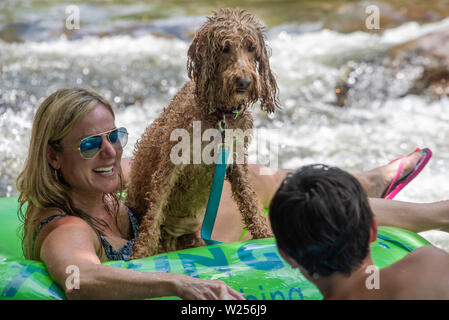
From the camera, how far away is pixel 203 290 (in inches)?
89.0

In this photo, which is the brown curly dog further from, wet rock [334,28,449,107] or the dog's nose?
wet rock [334,28,449,107]

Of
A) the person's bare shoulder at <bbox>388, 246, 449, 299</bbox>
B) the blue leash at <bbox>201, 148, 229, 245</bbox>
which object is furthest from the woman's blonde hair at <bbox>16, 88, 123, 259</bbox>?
the person's bare shoulder at <bbox>388, 246, 449, 299</bbox>

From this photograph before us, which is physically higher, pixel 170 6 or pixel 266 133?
pixel 170 6

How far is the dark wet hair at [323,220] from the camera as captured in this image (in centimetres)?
185

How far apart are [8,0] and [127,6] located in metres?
2.73

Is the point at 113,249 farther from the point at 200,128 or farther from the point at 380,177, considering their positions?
the point at 380,177

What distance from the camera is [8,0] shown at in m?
→ 13.0

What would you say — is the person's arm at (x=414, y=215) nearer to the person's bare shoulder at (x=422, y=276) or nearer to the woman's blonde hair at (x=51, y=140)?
the person's bare shoulder at (x=422, y=276)

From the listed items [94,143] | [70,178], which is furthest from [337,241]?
[70,178]

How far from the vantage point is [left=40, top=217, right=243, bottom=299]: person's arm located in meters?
2.28

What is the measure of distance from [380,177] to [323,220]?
2.46 metres

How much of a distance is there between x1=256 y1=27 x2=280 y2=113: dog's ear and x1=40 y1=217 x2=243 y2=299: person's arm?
1.07 metres

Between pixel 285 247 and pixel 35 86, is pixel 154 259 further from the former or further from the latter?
pixel 35 86

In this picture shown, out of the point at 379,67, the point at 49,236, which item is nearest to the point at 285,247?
the point at 49,236
